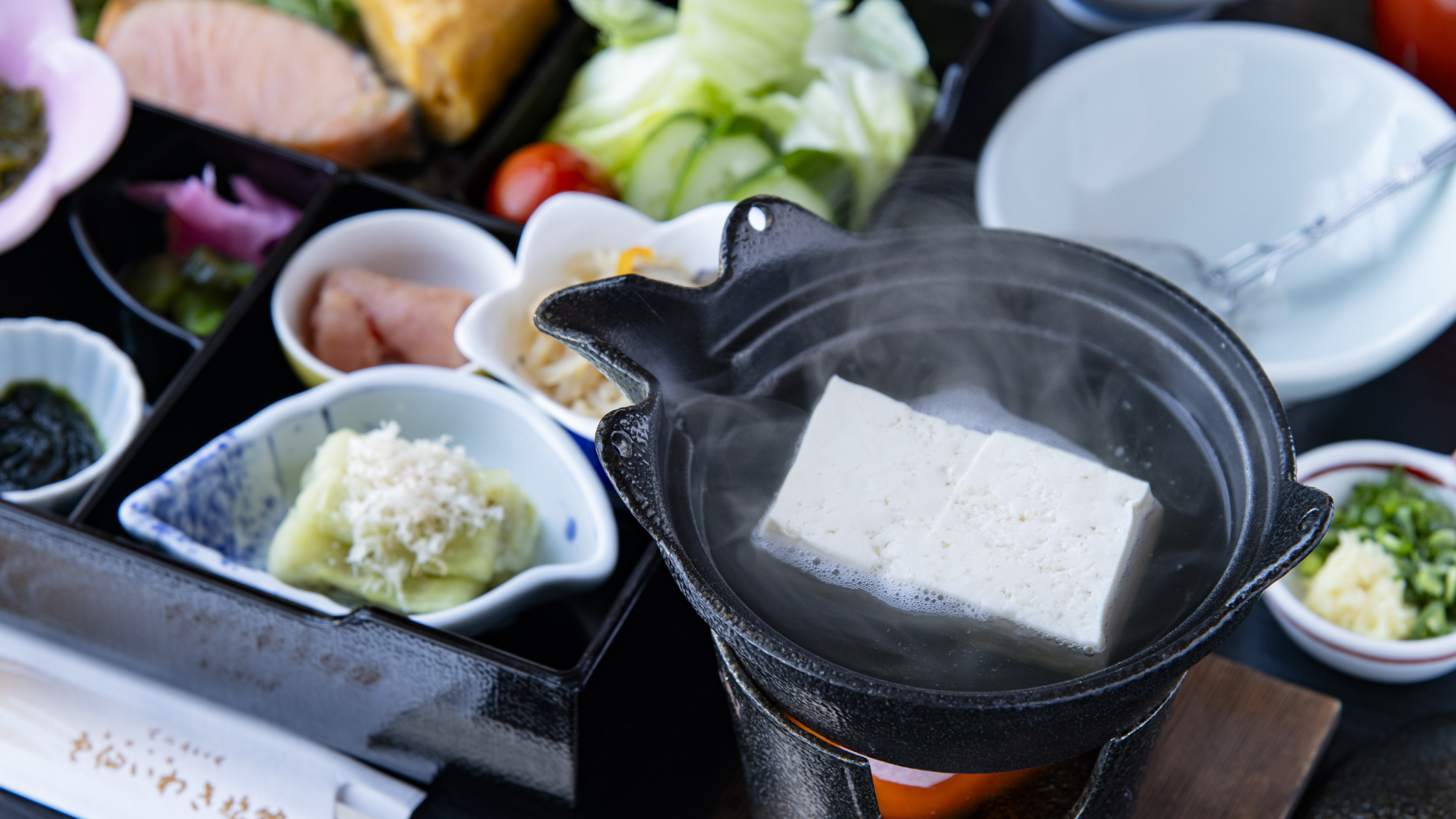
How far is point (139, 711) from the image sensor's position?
143 centimetres

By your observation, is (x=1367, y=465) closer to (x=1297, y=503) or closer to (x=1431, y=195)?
(x=1431, y=195)

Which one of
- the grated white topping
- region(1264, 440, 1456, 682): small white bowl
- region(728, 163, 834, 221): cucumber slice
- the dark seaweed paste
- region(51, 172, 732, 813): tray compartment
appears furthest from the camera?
region(728, 163, 834, 221): cucumber slice

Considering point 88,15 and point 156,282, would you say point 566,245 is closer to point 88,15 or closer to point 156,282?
point 156,282

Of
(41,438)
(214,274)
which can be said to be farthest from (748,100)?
(41,438)

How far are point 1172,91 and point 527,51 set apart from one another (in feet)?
4.15

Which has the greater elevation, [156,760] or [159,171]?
[159,171]

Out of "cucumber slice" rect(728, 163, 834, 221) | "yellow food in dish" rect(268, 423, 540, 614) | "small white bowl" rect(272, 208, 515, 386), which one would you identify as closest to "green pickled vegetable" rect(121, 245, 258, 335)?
"small white bowl" rect(272, 208, 515, 386)

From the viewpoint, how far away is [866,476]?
110 cm

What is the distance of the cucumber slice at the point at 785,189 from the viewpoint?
5.87 feet

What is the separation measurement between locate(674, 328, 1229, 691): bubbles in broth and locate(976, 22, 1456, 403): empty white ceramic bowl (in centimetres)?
67

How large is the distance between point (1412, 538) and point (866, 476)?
983 mm

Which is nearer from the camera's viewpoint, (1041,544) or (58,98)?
(1041,544)

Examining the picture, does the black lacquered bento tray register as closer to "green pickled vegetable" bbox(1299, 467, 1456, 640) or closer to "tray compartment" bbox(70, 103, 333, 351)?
"tray compartment" bbox(70, 103, 333, 351)

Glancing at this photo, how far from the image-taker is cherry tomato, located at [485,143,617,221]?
1969mm
